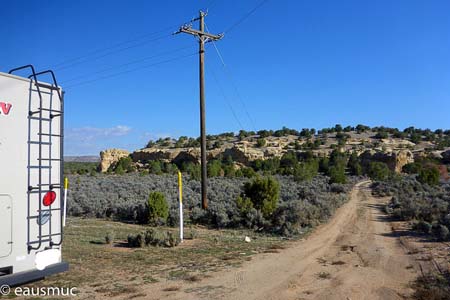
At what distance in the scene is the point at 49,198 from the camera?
20.8 feet

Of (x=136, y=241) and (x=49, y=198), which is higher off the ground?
(x=49, y=198)

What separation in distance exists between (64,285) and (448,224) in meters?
11.2

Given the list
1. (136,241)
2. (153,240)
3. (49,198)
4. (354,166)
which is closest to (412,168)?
(354,166)

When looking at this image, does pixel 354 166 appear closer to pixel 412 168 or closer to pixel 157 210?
pixel 412 168

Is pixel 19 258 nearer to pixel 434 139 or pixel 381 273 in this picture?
pixel 381 273

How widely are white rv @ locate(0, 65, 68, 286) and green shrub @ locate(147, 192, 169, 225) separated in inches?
396

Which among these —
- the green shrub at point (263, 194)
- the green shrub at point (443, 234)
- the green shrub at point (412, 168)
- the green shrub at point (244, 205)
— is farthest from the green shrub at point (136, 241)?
the green shrub at point (412, 168)

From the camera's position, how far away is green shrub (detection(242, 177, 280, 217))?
16969 millimetres

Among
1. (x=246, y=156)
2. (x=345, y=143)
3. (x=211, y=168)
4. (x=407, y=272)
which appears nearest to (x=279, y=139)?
(x=345, y=143)

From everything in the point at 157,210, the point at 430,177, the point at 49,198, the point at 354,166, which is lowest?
the point at 157,210

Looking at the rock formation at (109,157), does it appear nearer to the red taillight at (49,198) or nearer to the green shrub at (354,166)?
the green shrub at (354,166)

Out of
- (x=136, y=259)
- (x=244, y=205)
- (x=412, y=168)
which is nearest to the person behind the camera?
(x=136, y=259)

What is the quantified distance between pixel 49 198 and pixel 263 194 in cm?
1184

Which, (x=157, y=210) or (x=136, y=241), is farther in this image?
(x=157, y=210)
